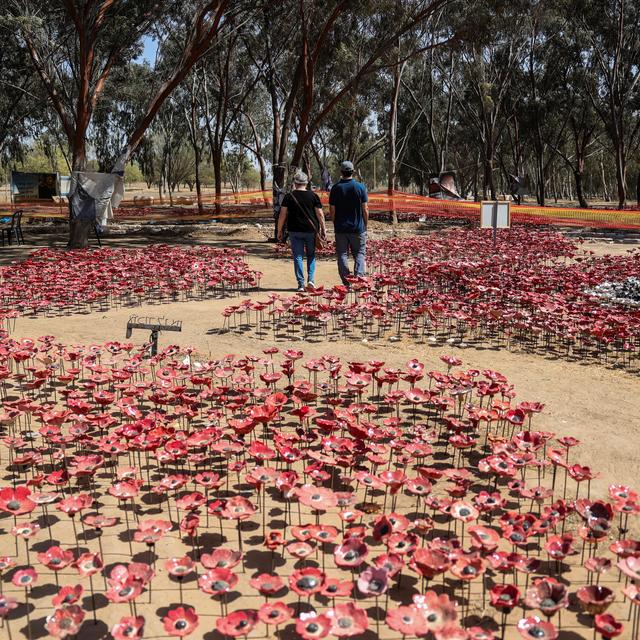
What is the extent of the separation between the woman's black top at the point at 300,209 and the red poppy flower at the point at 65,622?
25.2 ft

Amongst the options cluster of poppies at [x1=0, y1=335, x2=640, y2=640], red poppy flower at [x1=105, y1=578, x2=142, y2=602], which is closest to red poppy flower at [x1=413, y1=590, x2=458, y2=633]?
cluster of poppies at [x1=0, y1=335, x2=640, y2=640]

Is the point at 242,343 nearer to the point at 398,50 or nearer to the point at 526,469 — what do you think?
the point at 526,469

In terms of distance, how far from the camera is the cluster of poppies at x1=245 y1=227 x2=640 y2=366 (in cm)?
723

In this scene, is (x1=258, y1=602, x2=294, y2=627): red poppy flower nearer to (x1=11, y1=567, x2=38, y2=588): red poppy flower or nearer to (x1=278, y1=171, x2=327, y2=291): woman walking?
(x1=11, y1=567, x2=38, y2=588): red poppy flower

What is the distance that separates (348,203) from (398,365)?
3.88 metres

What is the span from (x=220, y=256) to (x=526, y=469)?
11.0 m

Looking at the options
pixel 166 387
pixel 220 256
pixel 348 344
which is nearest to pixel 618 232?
pixel 220 256

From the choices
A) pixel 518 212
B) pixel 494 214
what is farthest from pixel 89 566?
Result: pixel 518 212

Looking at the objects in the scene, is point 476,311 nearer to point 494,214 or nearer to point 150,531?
point 150,531

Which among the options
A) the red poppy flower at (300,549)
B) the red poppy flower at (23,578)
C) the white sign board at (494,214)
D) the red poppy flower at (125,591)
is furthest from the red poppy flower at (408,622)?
the white sign board at (494,214)

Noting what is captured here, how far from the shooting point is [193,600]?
114 inches

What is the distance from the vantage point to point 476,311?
8242 mm

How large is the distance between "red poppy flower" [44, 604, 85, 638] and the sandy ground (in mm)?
303

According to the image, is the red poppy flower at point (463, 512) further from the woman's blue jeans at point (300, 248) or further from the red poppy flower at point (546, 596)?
the woman's blue jeans at point (300, 248)
